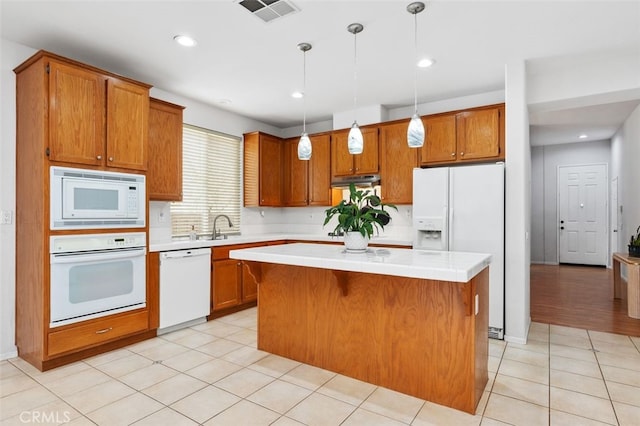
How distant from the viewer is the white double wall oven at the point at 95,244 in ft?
9.14

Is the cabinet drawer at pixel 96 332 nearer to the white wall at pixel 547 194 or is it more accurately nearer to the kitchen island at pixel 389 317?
the kitchen island at pixel 389 317

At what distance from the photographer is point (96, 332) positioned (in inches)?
118

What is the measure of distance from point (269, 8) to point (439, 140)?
258 cm

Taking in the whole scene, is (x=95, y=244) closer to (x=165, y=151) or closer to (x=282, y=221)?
(x=165, y=151)

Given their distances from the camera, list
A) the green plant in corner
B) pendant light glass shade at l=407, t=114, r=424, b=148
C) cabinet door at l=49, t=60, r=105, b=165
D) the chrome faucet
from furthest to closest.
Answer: the chrome faucet
cabinet door at l=49, t=60, r=105, b=165
the green plant in corner
pendant light glass shade at l=407, t=114, r=424, b=148

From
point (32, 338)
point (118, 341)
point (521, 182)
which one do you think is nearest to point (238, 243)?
point (118, 341)

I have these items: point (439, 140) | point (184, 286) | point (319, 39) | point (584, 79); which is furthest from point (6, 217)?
point (584, 79)

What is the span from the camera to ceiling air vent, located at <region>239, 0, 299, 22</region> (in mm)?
2441

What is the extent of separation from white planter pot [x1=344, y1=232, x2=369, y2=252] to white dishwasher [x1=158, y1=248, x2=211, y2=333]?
1951mm

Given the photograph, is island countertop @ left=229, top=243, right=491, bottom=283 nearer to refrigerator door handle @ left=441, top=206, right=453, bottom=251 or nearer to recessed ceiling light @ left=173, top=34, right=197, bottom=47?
refrigerator door handle @ left=441, top=206, right=453, bottom=251

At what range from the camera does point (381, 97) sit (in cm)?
454

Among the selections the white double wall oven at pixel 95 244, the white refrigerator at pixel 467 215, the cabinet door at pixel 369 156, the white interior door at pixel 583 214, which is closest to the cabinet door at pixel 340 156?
the cabinet door at pixel 369 156

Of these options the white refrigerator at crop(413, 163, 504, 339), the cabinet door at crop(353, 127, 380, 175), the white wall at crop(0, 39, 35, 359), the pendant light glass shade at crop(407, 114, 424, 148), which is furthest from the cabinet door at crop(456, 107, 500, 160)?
the white wall at crop(0, 39, 35, 359)

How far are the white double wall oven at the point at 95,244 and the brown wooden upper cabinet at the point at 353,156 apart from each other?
2605 mm
